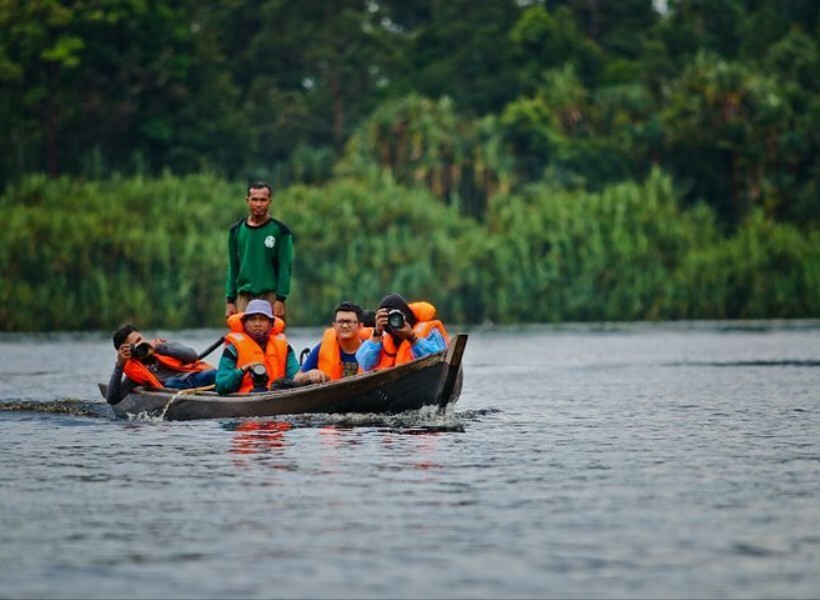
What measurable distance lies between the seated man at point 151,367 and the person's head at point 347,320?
1807 mm

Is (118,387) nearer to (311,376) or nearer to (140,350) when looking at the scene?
(140,350)

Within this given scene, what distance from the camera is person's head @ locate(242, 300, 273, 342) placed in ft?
62.3

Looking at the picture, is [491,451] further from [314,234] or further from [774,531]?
[314,234]

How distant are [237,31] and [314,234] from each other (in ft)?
79.4

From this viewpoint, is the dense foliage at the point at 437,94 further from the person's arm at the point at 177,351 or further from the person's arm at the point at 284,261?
the person's arm at the point at 284,261

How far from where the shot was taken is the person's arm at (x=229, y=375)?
1944 cm

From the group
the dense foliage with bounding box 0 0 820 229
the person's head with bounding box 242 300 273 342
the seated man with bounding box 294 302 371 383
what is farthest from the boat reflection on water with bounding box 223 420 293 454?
the dense foliage with bounding box 0 0 820 229

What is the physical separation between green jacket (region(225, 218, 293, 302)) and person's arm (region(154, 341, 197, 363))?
4.87ft

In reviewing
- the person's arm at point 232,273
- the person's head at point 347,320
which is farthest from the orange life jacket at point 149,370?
the person's head at point 347,320

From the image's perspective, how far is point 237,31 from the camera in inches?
2827

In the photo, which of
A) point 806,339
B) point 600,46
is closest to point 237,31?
point 600,46

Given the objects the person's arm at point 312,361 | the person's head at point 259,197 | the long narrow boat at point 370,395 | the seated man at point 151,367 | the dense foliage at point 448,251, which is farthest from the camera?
the dense foliage at point 448,251

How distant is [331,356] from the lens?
20109 mm

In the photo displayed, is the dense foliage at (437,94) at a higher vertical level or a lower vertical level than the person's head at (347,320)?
higher
